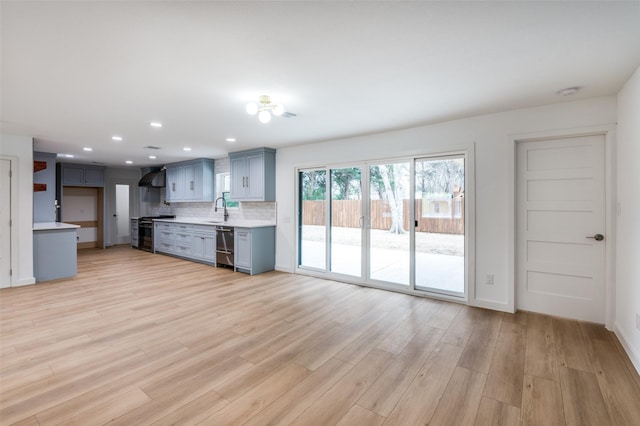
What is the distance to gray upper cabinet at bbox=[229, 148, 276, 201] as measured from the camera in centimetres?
569

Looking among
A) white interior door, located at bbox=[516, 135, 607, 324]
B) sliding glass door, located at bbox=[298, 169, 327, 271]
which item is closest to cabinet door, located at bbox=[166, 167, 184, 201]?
sliding glass door, located at bbox=[298, 169, 327, 271]

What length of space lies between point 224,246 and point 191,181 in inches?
98.4

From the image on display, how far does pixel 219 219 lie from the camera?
23.9ft

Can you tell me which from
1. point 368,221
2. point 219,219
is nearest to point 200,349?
point 368,221

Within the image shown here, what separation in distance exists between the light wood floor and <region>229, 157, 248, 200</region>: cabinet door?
267 centimetres

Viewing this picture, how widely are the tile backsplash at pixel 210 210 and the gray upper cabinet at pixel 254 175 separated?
379mm

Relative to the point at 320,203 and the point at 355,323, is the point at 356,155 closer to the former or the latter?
the point at 320,203

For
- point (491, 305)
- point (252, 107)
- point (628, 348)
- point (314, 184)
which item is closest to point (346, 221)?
point (314, 184)

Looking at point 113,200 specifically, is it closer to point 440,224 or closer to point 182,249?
point 182,249

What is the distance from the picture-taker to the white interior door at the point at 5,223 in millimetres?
4535

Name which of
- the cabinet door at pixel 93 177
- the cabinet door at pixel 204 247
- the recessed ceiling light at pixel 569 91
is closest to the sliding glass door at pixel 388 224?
the recessed ceiling light at pixel 569 91

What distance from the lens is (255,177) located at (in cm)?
584

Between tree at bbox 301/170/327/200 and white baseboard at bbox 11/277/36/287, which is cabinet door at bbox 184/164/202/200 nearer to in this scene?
tree at bbox 301/170/327/200

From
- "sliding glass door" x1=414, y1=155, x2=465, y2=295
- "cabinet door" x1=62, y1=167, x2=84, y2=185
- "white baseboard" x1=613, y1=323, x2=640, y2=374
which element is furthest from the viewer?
"cabinet door" x1=62, y1=167, x2=84, y2=185
